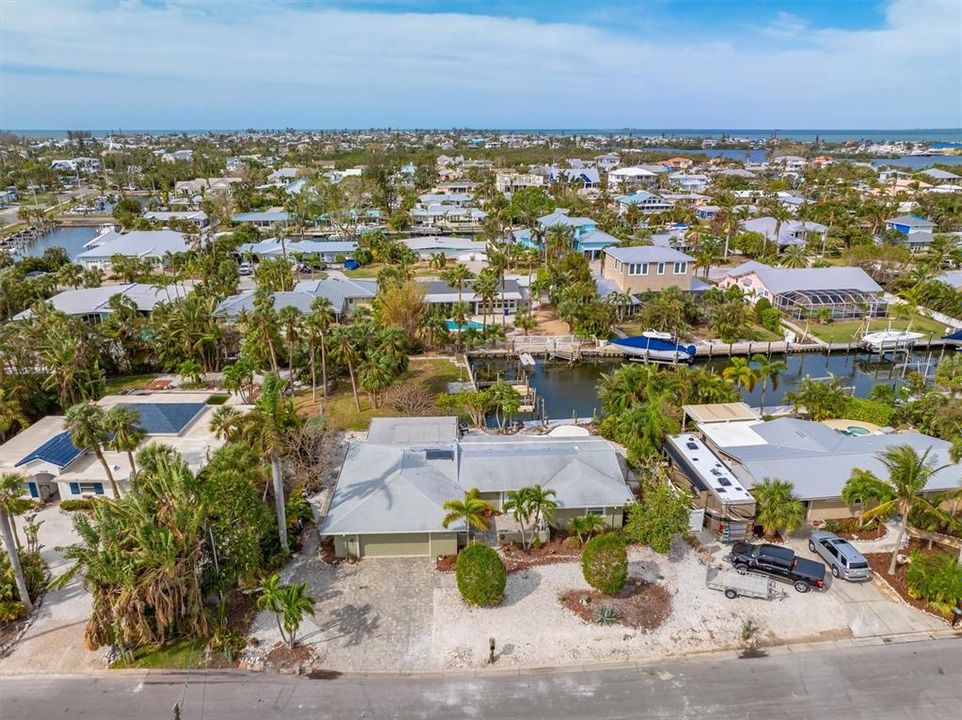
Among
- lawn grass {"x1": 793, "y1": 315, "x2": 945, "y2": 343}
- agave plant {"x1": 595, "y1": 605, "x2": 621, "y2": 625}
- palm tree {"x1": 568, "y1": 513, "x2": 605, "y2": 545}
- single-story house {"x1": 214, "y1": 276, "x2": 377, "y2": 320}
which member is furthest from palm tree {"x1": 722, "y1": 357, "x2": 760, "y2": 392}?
single-story house {"x1": 214, "y1": 276, "x2": 377, "y2": 320}

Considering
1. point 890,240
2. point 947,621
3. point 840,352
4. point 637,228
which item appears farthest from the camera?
point 637,228

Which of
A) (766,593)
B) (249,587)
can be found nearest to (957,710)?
(766,593)

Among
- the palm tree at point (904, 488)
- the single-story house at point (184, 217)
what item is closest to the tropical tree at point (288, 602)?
the palm tree at point (904, 488)

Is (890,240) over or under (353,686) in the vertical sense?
over

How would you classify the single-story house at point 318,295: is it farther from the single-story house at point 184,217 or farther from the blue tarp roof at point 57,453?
the single-story house at point 184,217

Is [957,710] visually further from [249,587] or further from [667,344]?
[667,344]

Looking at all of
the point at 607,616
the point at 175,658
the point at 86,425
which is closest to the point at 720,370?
the point at 607,616

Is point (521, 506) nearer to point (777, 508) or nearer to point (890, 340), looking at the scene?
point (777, 508)
